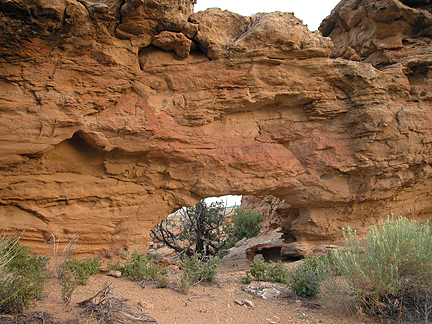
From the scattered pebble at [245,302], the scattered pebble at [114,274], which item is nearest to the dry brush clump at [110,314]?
the scattered pebble at [245,302]

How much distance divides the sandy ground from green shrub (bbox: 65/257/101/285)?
0.13m

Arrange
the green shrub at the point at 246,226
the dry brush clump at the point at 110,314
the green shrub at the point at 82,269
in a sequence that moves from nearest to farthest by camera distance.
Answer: the dry brush clump at the point at 110,314 < the green shrub at the point at 82,269 < the green shrub at the point at 246,226

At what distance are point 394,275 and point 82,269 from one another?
15.0ft

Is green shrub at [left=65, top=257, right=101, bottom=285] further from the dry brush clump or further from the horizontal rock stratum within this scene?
the dry brush clump

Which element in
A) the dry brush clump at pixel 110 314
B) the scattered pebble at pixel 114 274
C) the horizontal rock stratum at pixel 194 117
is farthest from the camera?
the scattered pebble at pixel 114 274

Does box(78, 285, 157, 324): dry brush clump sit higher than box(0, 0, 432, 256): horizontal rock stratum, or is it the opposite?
box(0, 0, 432, 256): horizontal rock stratum

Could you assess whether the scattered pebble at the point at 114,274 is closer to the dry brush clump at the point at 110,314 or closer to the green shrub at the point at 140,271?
the green shrub at the point at 140,271

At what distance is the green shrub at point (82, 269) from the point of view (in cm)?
504

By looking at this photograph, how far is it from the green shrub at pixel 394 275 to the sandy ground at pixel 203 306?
14.2 inches

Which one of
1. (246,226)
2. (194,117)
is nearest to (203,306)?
(194,117)

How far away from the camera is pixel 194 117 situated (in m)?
6.52

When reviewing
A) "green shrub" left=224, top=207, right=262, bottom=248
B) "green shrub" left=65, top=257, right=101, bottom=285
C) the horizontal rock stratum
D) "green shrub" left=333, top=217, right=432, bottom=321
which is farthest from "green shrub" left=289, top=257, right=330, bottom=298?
"green shrub" left=224, top=207, right=262, bottom=248

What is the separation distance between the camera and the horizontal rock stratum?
549cm

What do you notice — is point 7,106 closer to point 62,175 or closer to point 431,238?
point 62,175
